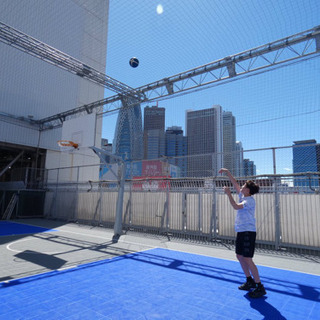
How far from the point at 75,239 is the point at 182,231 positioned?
4125 millimetres

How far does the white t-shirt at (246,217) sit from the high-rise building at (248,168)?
5.03m

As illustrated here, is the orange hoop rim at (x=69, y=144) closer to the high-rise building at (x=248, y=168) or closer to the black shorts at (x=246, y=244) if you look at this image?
the high-rise building at (x=248, y=168)

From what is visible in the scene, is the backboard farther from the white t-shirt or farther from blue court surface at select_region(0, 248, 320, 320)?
the white t-shirt

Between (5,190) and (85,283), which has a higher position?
(5,190)

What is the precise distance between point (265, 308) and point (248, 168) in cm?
604

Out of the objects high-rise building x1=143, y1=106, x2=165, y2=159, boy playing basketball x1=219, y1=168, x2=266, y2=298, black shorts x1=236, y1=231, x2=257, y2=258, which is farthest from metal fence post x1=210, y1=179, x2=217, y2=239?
high-rise building x1=143, y1=106, x2=165, y2=159

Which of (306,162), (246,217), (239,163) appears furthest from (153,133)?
(246,217)

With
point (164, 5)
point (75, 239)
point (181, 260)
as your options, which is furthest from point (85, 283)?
point (164, 5)

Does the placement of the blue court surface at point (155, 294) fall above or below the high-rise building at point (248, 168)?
below

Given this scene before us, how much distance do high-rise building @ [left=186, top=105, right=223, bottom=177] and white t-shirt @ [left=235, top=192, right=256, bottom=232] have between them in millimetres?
5573

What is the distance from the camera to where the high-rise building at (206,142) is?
33.8 ft

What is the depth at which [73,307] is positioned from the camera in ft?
11.9

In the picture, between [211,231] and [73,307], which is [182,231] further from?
[73,307]

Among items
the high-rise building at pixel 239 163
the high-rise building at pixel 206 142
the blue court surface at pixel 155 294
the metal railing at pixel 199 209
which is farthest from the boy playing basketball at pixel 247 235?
the high-rise building at pixel 206 142
